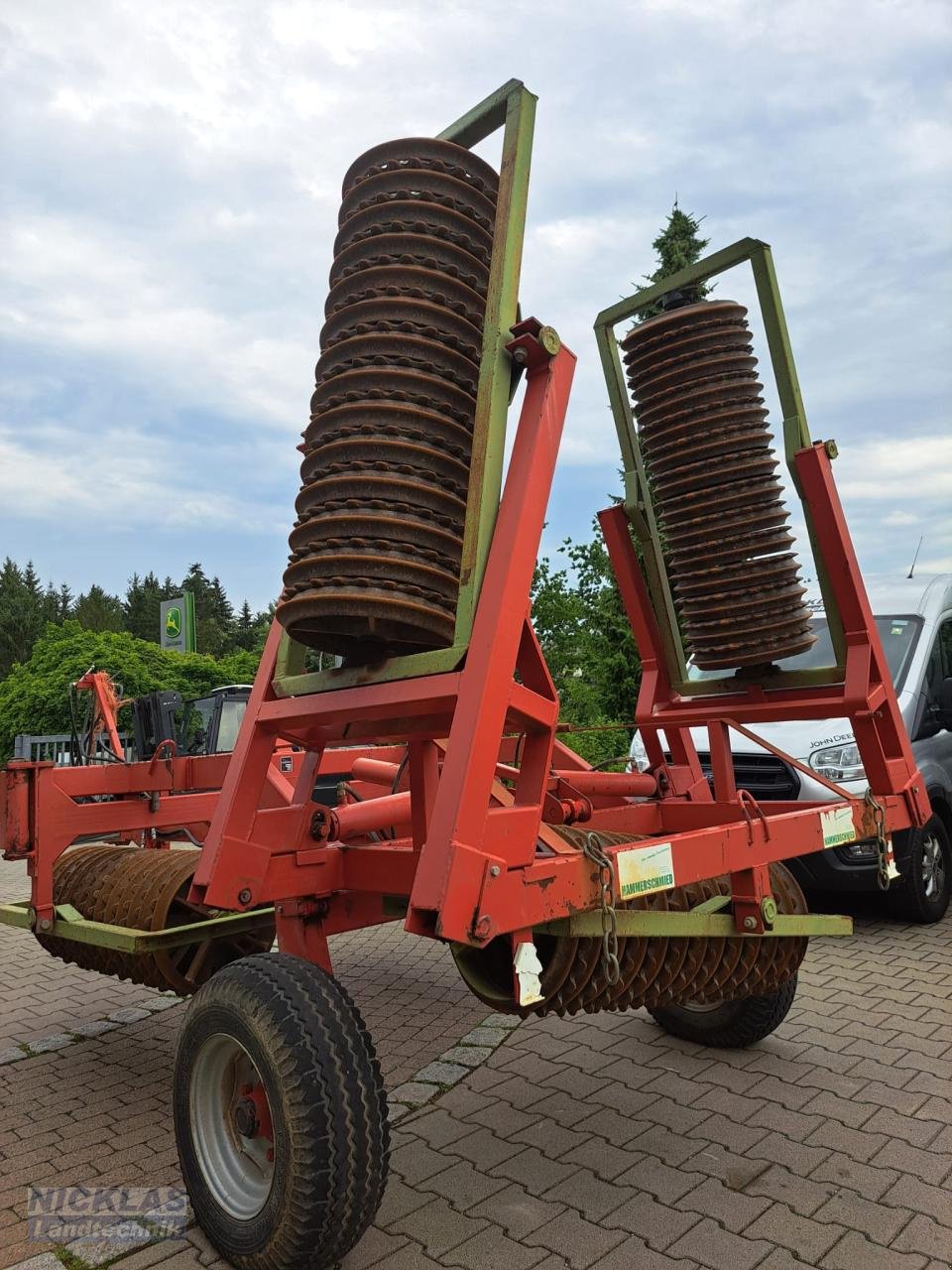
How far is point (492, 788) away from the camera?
2893mm

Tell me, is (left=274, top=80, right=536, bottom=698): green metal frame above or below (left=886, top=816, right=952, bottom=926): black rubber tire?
above

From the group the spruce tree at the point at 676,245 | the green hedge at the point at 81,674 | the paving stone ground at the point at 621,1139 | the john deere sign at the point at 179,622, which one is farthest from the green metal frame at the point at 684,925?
the john deere sign at the point at 179,622

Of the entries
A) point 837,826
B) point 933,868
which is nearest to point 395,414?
point 837,826

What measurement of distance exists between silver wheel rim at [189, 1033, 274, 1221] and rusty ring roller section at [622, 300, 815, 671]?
2539mm

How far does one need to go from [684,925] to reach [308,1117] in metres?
1.21

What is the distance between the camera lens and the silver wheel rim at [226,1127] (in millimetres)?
2709

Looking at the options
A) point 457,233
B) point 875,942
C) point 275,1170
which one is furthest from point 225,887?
point 875,942

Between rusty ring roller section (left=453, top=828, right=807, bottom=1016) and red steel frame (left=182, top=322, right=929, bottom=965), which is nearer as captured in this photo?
red steel frame (left=182, top=322, right=929, bottom=965)

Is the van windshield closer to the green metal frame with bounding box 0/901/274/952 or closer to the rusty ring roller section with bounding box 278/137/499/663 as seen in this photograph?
the green metal frame with bounding box 0/901/274/952

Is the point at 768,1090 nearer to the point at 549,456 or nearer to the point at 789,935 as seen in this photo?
the point at 789,935

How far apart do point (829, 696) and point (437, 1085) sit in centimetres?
223

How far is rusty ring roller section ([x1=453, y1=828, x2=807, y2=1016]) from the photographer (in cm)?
287

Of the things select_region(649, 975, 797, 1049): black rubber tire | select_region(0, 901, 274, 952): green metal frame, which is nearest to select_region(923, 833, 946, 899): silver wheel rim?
select_region(649, 975, 797, 1049): black rubber tire

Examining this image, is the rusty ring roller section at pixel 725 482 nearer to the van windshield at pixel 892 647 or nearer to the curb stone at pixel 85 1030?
the van windshield at pixel 892 647
